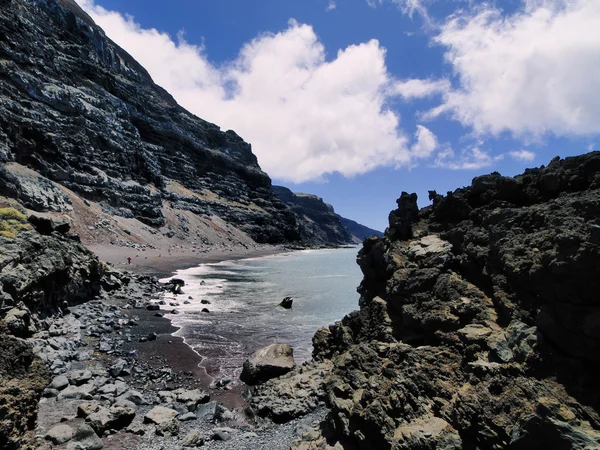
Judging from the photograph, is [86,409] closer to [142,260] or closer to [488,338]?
[488,338]

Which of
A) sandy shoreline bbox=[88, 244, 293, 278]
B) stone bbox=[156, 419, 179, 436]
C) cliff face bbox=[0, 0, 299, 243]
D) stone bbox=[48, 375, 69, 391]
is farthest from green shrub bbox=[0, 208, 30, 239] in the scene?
cliff face bbox=[0, 0, 299, 243]

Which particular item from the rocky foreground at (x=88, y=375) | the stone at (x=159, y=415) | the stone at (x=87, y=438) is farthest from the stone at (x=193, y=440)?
the stone at (x=87, y=438)

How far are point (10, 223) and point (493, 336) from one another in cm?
2390

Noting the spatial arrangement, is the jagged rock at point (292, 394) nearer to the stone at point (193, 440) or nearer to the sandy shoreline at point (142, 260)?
the stone at point (193, 440)

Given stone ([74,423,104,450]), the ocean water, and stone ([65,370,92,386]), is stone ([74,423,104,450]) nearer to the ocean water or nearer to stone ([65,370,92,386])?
stone ([65,370,92,386])

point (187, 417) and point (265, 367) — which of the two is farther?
point (265, 367)

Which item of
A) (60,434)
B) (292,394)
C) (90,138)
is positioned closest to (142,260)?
(90,138)

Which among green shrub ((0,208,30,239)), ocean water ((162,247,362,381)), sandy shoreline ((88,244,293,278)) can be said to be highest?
green shrub ((0,208,30,239))

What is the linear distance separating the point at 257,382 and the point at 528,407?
11.5m

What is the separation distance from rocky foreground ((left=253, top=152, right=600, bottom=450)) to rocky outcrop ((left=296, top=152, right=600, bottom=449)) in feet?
0.08

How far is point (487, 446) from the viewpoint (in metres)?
5.16

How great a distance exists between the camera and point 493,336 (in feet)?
24.4

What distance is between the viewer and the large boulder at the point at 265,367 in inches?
574

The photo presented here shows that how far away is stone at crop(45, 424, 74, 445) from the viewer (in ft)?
27.5
